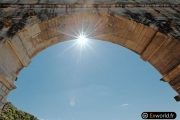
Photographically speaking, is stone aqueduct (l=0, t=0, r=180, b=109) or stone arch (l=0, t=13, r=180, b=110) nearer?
stone arch (l=0, t=13, r=180, b=110)

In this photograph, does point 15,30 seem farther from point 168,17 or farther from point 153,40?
point 168,17

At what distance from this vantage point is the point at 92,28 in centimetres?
716

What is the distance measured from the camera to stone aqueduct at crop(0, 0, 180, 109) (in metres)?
5.68

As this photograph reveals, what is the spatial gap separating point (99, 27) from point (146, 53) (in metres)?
2.70

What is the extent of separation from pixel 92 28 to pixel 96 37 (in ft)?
2.15

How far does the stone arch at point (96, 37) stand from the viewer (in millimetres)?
Answer: 5449

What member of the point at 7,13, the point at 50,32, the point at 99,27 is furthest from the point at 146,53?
the point at 7,13

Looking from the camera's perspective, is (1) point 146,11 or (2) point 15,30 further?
(1) point 146,11

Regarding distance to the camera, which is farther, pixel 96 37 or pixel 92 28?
pixel 96 37

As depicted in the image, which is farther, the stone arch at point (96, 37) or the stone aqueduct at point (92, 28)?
the stone aqueduct at point (92, 28)

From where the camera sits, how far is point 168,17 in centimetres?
729

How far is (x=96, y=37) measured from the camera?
25.1 ft

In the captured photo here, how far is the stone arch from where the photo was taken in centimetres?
545

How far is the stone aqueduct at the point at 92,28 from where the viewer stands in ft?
18.6
